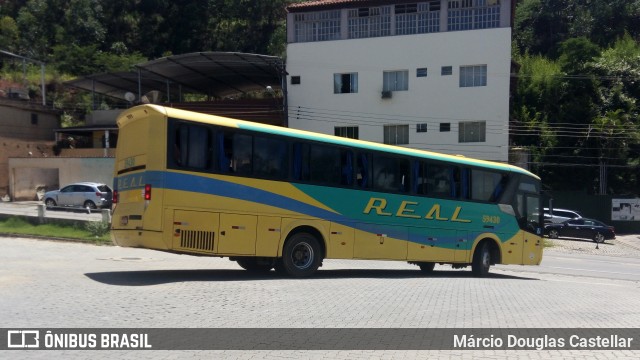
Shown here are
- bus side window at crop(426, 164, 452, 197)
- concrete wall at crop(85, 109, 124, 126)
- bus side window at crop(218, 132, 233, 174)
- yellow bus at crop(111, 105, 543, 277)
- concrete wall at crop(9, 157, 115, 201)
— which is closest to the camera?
yellow bus at crop(111, 105, 543, 277)

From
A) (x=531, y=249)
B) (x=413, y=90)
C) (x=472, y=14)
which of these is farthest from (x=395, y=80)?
(x=531, y=249)

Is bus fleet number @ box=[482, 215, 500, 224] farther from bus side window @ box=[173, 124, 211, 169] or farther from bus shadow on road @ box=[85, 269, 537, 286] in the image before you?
bus side window @ box=[173, 124, 211, 169]

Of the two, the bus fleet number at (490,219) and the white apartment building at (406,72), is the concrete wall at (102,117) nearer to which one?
the white apartment building at (406,72)

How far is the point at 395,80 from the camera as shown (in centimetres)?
4528

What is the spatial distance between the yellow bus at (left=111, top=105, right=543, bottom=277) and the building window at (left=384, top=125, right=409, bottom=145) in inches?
999

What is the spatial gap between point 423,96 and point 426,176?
27903 millimetres

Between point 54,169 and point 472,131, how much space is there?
93.3 ft

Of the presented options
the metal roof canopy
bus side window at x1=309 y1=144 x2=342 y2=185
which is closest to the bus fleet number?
bus side window at x1=309 y1=144 x2=342 y2=185

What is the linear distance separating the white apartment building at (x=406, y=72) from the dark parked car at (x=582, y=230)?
586 centimetres

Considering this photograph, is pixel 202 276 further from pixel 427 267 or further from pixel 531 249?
pixel 531 249

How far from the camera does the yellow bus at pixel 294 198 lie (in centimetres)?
1300

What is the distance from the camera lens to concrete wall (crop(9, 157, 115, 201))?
43.9 m

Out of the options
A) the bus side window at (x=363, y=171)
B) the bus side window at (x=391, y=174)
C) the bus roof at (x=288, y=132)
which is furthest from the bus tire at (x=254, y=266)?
the bus side window at (x=391, y=174)

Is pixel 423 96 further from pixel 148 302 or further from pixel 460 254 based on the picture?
pixel 148 302
